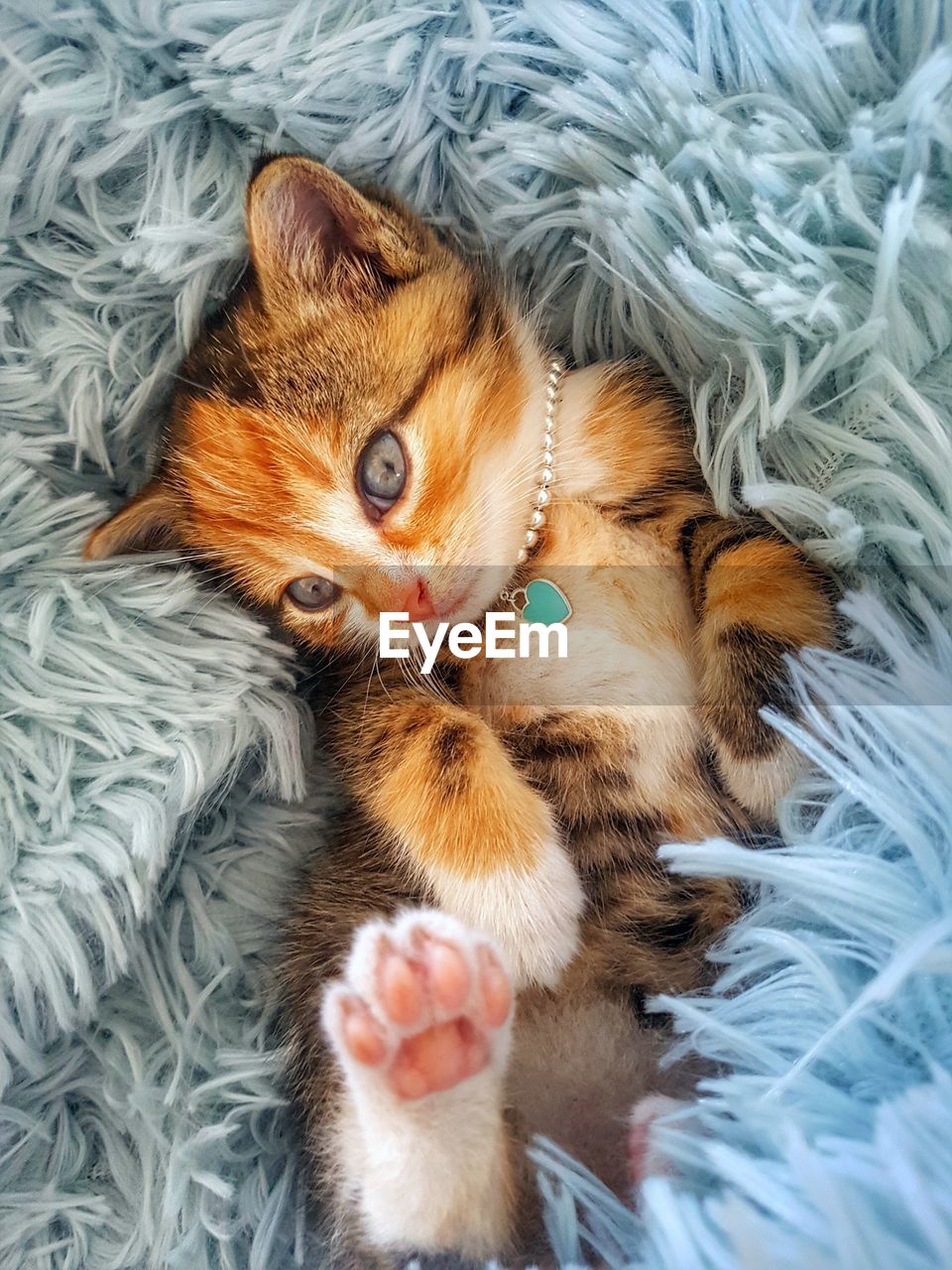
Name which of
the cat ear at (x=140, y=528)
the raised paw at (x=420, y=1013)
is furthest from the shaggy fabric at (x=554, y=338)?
the raised paw at (x=420, y=1013)

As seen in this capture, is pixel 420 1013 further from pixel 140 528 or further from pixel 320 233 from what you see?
pixel 320 233

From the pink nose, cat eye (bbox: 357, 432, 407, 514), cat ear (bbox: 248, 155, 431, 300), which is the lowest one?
the pink nose

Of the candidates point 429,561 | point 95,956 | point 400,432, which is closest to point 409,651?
point 429,561

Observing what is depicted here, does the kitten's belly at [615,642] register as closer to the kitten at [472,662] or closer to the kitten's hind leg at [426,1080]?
the kitten at [472,662]

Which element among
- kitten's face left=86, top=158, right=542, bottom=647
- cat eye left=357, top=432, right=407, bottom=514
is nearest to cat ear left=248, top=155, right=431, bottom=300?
kitten's face left=86, top=158, right=542, bottom=647

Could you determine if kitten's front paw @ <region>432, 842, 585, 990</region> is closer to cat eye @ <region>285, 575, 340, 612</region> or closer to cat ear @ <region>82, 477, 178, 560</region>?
cat eye @ <region>285, 575, 340, 612</region>

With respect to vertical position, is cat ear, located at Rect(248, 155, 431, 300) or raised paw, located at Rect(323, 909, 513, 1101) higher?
cat ear, located at Rect(248, 155, 431, 300)
